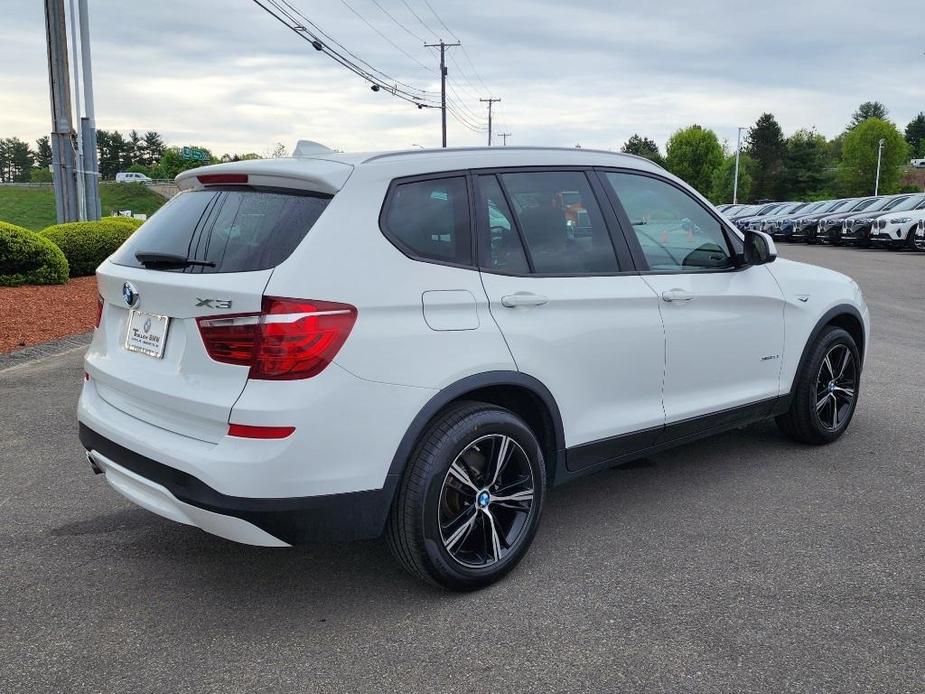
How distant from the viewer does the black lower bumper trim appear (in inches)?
113

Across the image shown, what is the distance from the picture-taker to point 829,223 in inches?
1091

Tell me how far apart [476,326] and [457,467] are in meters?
0.56

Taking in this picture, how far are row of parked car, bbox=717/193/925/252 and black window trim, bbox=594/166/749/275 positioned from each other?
16.9 m

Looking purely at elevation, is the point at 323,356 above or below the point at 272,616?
above

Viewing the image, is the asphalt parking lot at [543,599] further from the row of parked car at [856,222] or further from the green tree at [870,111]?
the green tree at [870,111]

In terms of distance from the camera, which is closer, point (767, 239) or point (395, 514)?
point (395, 514)

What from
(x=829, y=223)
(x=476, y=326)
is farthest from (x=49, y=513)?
(x=829, y=223)

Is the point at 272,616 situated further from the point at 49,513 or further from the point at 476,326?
the point at 49,513

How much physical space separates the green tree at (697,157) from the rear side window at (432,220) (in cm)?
11576

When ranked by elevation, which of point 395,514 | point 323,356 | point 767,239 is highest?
point 767,239

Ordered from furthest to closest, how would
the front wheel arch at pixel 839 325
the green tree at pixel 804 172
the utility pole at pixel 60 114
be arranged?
1. the green tree at pixel 804 172
2. the utility pole at pixel 60 114
3. the front wheel arch at pixel 839 325

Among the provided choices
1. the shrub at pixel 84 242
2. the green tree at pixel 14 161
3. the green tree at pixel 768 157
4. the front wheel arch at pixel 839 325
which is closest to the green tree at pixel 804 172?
the green tree at pixel 768 157

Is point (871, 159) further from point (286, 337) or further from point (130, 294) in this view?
point (286, 337)

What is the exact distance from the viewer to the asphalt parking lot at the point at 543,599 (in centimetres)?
283
